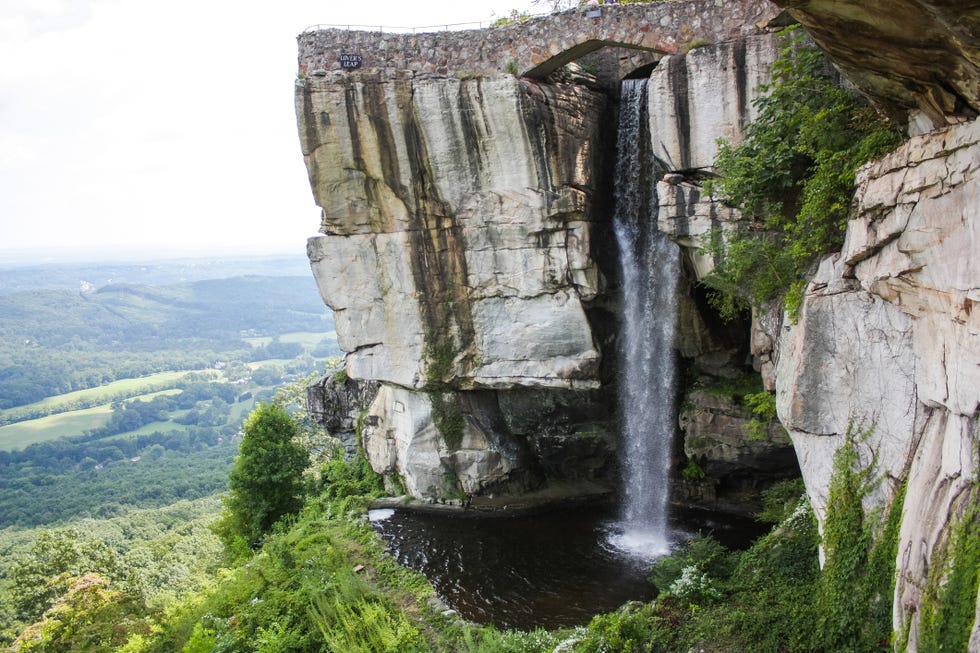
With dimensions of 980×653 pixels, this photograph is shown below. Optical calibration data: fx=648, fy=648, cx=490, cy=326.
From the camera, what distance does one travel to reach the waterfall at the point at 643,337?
1789 cm

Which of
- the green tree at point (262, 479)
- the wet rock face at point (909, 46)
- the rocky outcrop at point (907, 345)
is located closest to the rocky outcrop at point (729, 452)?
the rocky outcrop at point (907, 345)

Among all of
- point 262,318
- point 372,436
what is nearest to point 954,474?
point 372,436

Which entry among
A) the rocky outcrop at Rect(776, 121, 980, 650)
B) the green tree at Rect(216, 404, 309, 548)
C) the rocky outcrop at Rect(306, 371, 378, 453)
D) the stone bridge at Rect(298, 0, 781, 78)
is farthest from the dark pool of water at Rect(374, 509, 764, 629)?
the stone bridge at Rect(298, 0, 781, 78)

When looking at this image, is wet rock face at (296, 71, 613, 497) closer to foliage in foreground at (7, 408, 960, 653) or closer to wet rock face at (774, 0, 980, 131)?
foliage in foreground at (7, 408, 960, 653)

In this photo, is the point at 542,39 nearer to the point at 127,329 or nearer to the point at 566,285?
the point at 566,285

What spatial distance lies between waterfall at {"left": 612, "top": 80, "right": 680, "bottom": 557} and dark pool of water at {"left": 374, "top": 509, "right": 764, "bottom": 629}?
0.79m

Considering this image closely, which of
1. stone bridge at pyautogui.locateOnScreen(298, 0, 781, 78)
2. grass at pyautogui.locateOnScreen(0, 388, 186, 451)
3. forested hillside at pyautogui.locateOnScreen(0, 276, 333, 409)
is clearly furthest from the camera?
forested hillside at pyautogui.locateOnScreen(0, 276, 333, 409)

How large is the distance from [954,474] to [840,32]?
5.32 meters

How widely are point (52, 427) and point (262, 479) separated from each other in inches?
3614

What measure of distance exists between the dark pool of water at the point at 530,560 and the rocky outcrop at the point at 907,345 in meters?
6.03

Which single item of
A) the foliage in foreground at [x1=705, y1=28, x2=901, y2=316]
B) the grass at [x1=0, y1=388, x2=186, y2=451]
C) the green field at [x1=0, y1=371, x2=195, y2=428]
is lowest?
the grass at [x1=0, y1=388, x2=186, y2=451]

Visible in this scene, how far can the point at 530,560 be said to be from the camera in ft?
55.7

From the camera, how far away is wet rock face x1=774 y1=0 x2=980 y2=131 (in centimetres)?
628

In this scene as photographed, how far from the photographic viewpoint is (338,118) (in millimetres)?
17578
